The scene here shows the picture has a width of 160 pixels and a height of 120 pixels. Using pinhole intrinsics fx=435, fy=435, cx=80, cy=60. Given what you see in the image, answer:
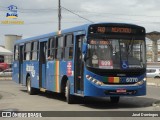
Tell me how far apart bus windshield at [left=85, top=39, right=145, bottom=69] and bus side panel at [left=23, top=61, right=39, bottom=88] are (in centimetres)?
702

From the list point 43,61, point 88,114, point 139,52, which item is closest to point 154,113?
point 88,114

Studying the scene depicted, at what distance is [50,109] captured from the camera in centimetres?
1523

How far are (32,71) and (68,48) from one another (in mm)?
5983

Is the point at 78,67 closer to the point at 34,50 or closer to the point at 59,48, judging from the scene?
the point at 59,48

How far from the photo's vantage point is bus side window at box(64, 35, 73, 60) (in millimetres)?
17258

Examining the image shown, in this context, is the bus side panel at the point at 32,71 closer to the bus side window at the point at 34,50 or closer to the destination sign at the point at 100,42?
the bus side window at the point at 34,50

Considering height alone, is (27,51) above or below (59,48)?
below

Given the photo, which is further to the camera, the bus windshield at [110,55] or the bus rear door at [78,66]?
the bus rear door at [78,66]

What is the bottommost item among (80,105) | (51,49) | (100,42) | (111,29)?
(80,105)

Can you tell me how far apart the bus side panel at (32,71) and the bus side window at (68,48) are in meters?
4.54

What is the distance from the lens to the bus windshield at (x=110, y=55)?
50.9 ft

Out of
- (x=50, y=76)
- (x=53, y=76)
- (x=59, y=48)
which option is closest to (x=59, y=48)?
(x=59, y=48)

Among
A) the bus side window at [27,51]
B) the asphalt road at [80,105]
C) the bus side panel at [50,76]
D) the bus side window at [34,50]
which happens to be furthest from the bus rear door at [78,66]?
the bus side window at [27,51]

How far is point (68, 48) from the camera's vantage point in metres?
17.5
